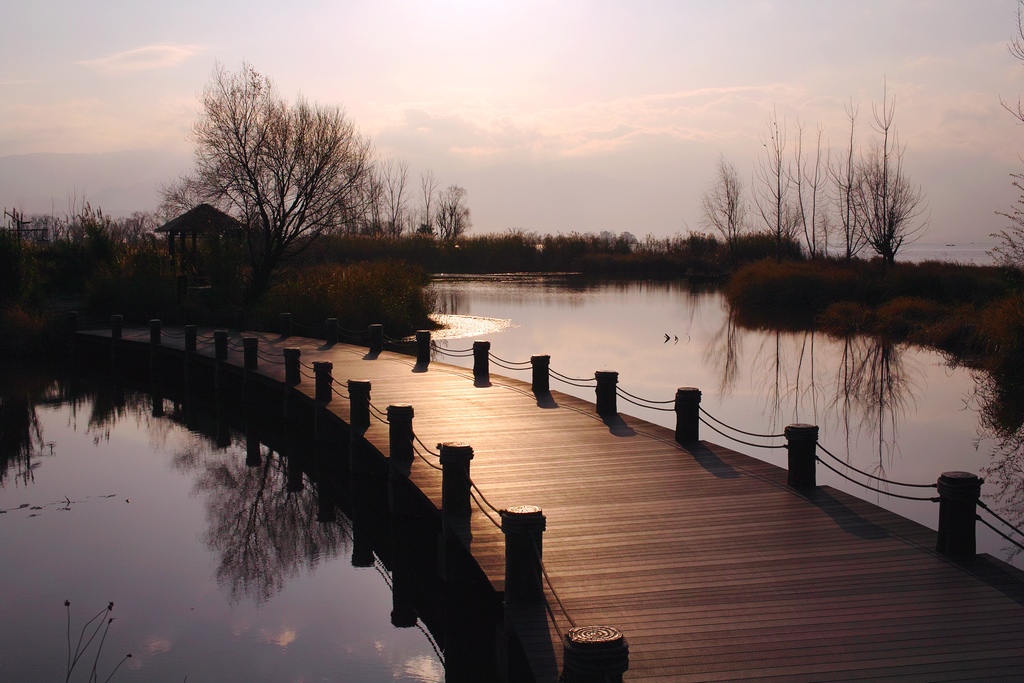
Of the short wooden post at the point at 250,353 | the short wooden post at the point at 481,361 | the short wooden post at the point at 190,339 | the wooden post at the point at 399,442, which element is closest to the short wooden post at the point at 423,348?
the short wooden post at the point at 481,361

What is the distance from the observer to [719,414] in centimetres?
1592

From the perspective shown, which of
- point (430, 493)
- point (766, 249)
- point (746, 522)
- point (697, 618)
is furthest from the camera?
point (766, 249)

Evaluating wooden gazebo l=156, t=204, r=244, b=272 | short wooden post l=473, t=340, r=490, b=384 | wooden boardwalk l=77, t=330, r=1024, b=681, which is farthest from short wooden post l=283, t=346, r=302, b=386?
wooden gazebo l=156, t=204, r=244, b=272

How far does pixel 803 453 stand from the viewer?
7.88 meters

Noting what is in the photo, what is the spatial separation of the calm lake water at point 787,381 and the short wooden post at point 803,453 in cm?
219

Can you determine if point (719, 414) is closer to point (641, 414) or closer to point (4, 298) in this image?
point (641, 414)

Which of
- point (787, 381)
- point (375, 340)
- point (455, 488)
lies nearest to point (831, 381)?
point (787, 381)

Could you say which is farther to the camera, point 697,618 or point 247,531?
point 247,531

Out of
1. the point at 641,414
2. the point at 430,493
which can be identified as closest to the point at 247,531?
the point at 430,493

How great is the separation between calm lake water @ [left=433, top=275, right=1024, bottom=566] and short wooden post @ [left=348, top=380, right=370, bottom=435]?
16.9ft

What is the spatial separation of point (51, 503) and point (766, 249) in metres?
51.1

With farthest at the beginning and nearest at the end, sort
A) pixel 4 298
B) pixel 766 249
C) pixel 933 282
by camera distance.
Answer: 1. pixel 766 249
2. pixel 933 282
3. pixel 4 298

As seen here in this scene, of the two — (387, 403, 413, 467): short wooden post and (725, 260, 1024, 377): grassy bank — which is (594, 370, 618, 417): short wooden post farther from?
(725, 260, 1024, 377): grassy bank

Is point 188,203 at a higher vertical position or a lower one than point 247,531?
higher
